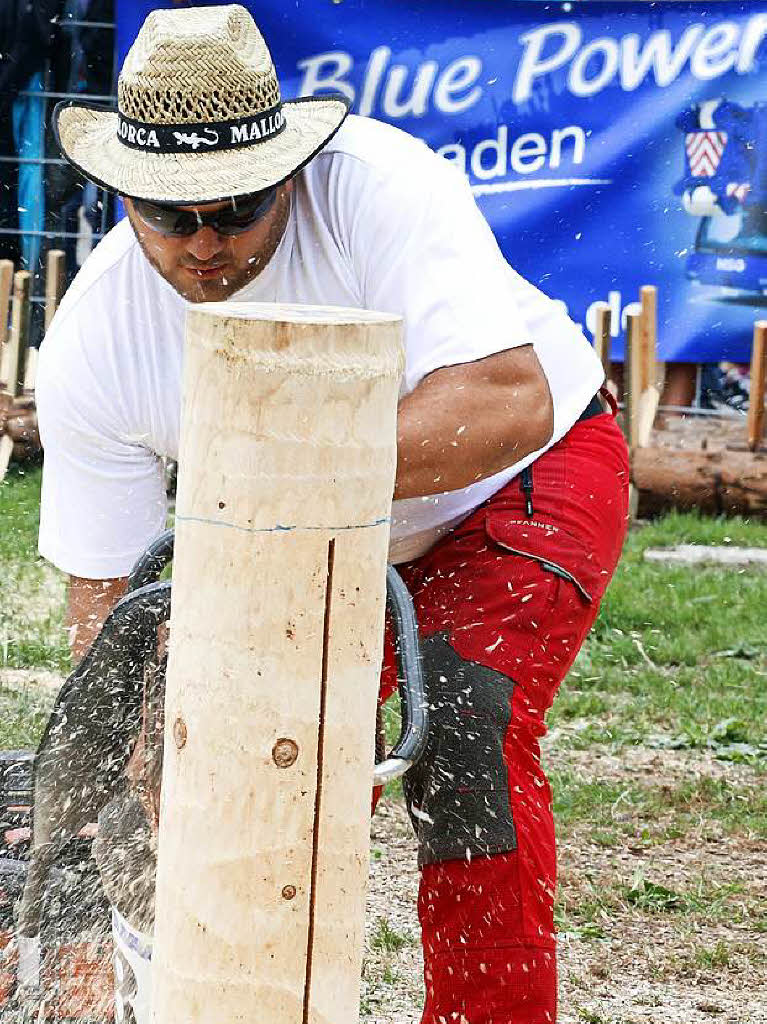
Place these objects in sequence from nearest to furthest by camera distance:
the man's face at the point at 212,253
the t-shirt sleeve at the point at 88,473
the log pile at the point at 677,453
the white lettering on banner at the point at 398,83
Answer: the man's face at the point at 212,253 < the t-shirt sleeve at the point at 88,473 < the white lettering on banner at the point at 398,83 < the log pile at the point at 677,453

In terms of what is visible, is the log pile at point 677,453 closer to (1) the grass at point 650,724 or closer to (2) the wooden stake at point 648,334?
(2) the wooden stake at point 648,334

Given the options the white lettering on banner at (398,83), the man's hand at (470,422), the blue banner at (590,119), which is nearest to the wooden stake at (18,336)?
the blue banner at (590,119)

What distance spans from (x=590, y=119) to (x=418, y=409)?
4879mm

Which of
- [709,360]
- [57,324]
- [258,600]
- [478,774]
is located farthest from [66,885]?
[709,360]

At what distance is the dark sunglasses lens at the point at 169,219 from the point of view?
90.9 inches

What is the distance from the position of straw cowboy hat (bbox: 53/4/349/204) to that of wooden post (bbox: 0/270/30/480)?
519cm

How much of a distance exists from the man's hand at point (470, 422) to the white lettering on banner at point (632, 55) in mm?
4682

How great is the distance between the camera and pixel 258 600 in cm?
143

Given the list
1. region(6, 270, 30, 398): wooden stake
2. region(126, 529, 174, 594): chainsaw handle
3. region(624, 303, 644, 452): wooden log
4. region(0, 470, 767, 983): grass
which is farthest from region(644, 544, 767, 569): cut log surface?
region(126, 529, 174, 594): chainsaw handle

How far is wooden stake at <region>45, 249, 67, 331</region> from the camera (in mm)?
7309

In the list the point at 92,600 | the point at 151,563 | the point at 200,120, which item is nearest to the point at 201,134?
the point at 200,120

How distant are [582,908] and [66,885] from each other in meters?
1.47

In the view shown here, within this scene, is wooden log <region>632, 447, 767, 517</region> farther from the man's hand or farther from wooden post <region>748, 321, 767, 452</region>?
the man's hand

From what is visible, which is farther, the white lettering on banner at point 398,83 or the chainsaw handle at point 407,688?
the white lettering on banner at point 398,83
